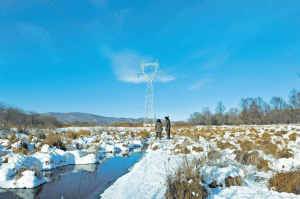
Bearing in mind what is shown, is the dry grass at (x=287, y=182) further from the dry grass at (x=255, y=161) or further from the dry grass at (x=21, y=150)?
the dry grass at (x=21, y=150)

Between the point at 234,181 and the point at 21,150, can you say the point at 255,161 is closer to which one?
the point at 234,181

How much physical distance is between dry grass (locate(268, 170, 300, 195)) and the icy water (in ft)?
13.6

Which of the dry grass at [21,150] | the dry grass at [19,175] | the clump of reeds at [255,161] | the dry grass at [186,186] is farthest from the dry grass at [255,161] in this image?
the dry grass at [21,150]

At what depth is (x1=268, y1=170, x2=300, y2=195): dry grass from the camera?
12.1ft

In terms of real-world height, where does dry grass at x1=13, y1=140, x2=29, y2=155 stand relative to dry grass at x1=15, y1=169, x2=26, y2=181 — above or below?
above

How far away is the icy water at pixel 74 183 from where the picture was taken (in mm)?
4562

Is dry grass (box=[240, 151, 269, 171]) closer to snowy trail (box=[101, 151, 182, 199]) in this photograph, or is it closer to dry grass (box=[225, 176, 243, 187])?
dry grass (box=[225, 176, 243, 187])

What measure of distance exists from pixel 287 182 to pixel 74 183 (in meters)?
5.65

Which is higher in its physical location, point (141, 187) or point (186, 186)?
point (186, 186)

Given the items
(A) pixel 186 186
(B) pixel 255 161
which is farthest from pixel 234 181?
(B) pixel 255 161

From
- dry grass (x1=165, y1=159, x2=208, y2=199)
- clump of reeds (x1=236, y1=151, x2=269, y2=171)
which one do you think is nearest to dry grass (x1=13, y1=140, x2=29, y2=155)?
dry grass (x1=165, y1=159, x2=208, y2=199)

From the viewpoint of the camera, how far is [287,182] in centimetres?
385

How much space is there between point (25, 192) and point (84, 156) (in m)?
4.01

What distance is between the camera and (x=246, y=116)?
2339 inches
